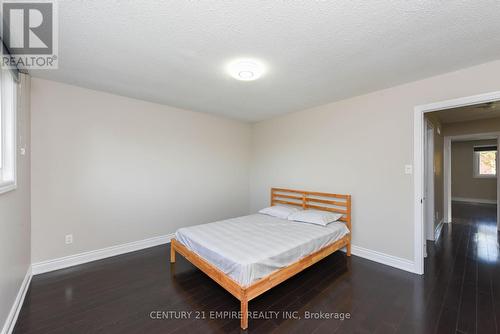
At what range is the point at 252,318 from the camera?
1.92 m

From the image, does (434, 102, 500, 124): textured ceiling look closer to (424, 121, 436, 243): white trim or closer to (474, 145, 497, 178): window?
(424, 121, 436, 243): white trim

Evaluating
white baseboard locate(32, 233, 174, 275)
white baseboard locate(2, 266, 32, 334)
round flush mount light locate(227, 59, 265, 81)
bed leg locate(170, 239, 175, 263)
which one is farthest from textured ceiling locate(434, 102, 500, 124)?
white baseboard locate(2, 266, 32, 334)

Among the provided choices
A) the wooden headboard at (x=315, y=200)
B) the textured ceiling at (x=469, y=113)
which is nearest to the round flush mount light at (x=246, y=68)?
the wooden headboard at (x=315, y=200)

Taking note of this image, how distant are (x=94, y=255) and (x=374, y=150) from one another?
4.41 meters

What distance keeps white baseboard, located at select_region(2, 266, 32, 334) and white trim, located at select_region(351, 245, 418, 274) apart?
156 inches

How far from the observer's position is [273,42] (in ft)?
6.13

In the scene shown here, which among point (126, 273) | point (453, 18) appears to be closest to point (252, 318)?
point (126, 273)

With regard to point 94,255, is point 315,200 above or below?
above

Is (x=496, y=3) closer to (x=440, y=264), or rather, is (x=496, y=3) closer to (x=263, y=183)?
(x=440, y=264)

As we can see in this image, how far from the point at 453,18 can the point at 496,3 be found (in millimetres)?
215

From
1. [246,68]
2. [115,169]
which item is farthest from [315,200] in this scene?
[115,169]

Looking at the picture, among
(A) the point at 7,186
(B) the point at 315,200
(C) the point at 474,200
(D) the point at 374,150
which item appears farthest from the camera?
(C) the point at 474,200

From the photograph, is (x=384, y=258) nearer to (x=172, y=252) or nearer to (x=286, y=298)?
(x=286, y=298)

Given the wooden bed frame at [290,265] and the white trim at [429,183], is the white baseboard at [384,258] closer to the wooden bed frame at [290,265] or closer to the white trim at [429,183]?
the wooden bed frame at [290,265]
